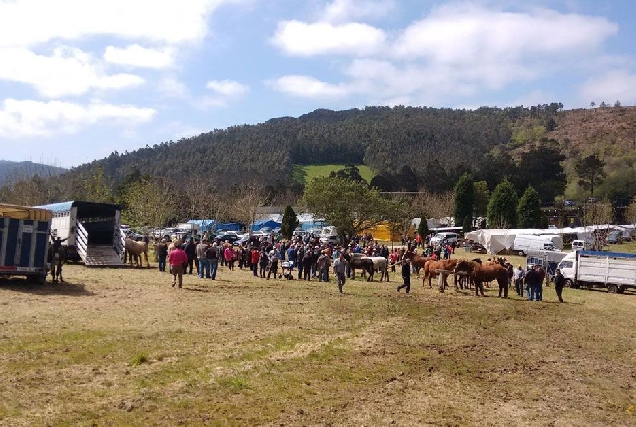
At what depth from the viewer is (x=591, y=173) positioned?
3858 inches

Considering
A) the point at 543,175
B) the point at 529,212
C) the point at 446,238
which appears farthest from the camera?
the point at 543,175

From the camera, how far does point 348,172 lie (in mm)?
135500

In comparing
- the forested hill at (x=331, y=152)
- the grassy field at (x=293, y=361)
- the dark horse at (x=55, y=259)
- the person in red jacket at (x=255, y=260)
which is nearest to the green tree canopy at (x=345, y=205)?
the person in red jacket at (x=255, y=260)

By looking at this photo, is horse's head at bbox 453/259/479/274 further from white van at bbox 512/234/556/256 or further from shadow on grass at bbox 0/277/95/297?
white van at bbox 512/234/556/256

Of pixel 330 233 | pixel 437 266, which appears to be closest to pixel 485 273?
pixel 437 266

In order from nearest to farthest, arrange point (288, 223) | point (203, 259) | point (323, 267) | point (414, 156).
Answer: point (203, 259) → point (323, 267) → point (288, 223) → point (414, 156)

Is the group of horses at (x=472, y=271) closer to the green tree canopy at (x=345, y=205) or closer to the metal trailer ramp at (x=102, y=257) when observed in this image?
the metal trailer ramp at (x=102, y=257)

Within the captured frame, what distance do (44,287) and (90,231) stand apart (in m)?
10.9

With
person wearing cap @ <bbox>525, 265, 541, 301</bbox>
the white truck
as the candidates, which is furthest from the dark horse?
the white truck

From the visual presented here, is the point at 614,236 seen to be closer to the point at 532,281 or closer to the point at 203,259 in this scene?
Result: the point at 532,281

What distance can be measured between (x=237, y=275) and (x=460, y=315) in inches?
459

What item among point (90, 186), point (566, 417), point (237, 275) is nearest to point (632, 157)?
point (90, 186)

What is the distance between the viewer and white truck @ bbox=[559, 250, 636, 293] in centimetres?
3188

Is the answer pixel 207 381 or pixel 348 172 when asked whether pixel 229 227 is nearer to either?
pixel 348 172
